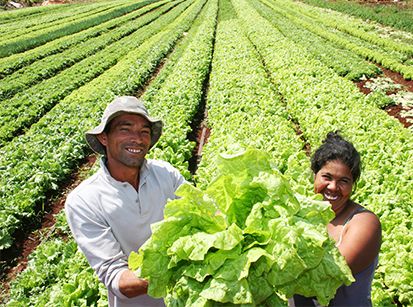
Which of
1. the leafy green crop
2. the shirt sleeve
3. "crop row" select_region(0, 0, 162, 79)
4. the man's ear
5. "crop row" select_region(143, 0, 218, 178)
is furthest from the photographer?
"crop row" select_region(0, 0, 162, 79)

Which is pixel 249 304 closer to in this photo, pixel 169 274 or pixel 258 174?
pixel 169 274

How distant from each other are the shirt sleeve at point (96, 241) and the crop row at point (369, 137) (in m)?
2.96

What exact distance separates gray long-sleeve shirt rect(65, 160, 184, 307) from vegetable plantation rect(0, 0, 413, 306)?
947 millimetres

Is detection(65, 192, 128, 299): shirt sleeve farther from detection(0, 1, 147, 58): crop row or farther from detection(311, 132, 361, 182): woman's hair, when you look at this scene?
detection(0, 1, 147, 58): crop row

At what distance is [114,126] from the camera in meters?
3.13

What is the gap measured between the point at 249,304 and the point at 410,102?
12732mm

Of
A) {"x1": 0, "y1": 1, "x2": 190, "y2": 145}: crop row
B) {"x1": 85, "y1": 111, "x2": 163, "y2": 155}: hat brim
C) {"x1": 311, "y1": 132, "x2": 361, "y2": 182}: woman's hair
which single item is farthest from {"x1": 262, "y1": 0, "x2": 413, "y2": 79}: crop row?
{"x1": 85, "y1": 111, "x2": 163, "y2": 155}: hat brim

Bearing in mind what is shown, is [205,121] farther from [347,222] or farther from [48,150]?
[347,222]

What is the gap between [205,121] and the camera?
12.2 m

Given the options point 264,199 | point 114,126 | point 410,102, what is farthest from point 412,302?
point 410,102

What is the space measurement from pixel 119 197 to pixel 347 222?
1782 millimetres

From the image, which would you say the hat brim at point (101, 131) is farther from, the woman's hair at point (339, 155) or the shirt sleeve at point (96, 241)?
the woman's hair at point (339, 155)

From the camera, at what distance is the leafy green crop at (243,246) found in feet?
6.58

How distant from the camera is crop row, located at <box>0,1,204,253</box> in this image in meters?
8.09
